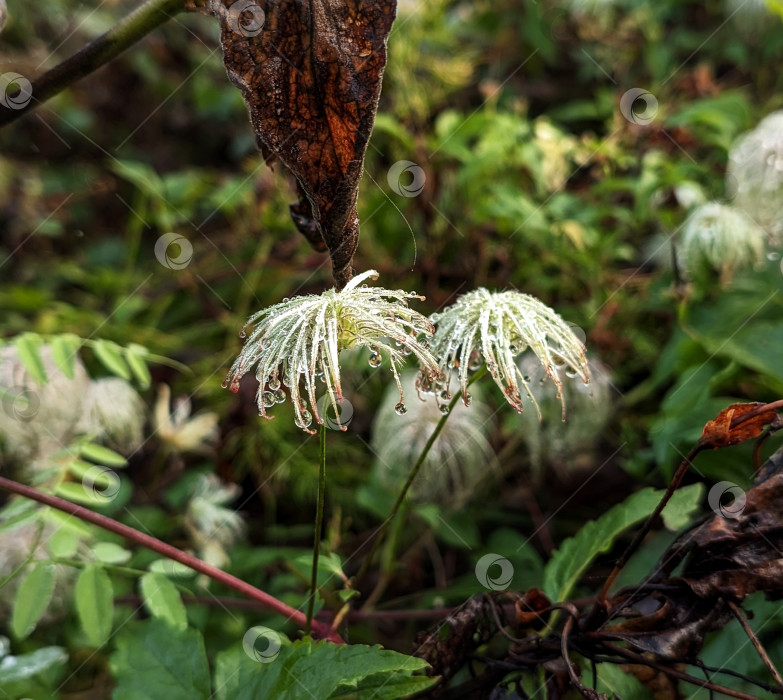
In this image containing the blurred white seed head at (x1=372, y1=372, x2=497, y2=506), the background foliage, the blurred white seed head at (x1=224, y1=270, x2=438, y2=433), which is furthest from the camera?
the blurred white seed head at (x1=372, y1=372, x2=497, y2=506)

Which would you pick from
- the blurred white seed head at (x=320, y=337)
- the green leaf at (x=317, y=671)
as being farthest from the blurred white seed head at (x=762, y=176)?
the green leaf at (x=317, y=671)

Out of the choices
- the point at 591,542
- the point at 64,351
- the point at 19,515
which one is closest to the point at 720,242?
the point at 591,542

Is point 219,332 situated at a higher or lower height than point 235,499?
higher

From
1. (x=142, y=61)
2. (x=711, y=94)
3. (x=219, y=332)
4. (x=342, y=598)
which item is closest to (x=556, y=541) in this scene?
(x=342, y=598)

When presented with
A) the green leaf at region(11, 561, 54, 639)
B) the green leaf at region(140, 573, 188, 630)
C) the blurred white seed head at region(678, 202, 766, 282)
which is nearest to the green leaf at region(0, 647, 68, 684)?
the green leaf at region(11, 561, 54, 639)

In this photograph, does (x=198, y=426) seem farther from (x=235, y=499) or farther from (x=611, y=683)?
(x=611, y=683)

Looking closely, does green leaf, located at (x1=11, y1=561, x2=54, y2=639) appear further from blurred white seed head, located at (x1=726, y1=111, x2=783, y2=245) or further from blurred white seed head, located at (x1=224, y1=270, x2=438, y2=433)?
blurred white seed head, located at (x1=726, y1=111, x2=783, y2=245)

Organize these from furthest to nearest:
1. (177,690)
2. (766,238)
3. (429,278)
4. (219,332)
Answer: (219,332) → (429,278) → (766,238) → (177,690)

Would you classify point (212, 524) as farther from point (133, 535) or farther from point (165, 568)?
point (133, 535)
